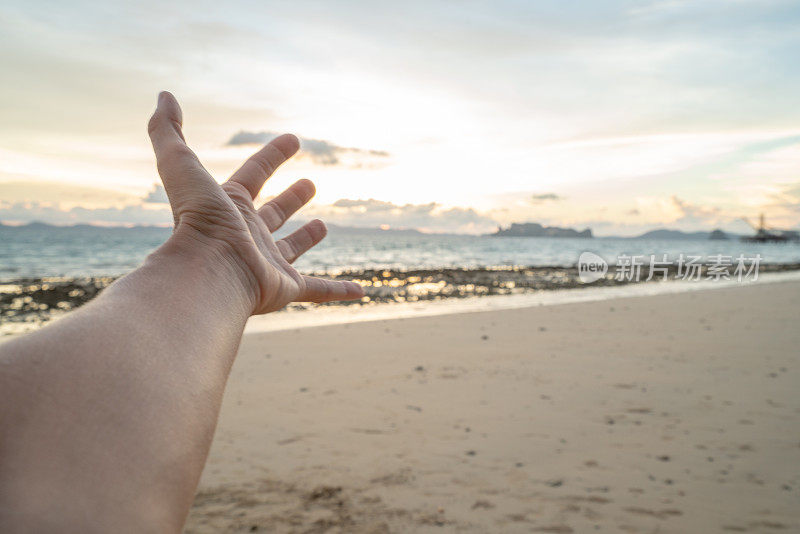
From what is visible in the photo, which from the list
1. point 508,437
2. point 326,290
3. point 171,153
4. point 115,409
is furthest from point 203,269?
point 508,437

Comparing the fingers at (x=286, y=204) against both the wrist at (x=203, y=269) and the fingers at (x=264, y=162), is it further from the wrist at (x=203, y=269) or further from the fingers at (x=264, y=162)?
the wrist at (x=203, y=269)

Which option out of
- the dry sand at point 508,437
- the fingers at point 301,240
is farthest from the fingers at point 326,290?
the dry sand at point 508,437

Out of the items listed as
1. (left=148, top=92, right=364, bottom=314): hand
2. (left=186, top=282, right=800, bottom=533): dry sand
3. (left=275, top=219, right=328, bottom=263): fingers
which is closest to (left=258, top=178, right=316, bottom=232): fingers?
(left=275, top=219, right=328, bottom=263): fingers

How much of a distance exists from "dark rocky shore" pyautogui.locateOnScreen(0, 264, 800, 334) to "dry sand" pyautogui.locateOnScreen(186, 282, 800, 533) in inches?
224

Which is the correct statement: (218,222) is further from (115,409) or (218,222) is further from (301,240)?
(301,240)

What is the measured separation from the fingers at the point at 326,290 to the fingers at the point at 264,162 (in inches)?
14.4

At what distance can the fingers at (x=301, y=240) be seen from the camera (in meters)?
1.91

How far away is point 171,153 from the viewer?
52.2 inches

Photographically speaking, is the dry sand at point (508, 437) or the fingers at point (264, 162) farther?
the dry sand at point (508, 437)

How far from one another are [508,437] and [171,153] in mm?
3118

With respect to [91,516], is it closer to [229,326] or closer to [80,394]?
[80,394]

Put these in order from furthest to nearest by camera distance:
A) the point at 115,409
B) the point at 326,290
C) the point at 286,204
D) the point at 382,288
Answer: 1. the point at 382,288
2. the point at 286,204
3. the point at 326,290
4. the point at 115,409

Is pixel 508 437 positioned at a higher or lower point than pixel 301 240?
lower

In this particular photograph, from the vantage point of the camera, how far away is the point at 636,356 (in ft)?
19.5
